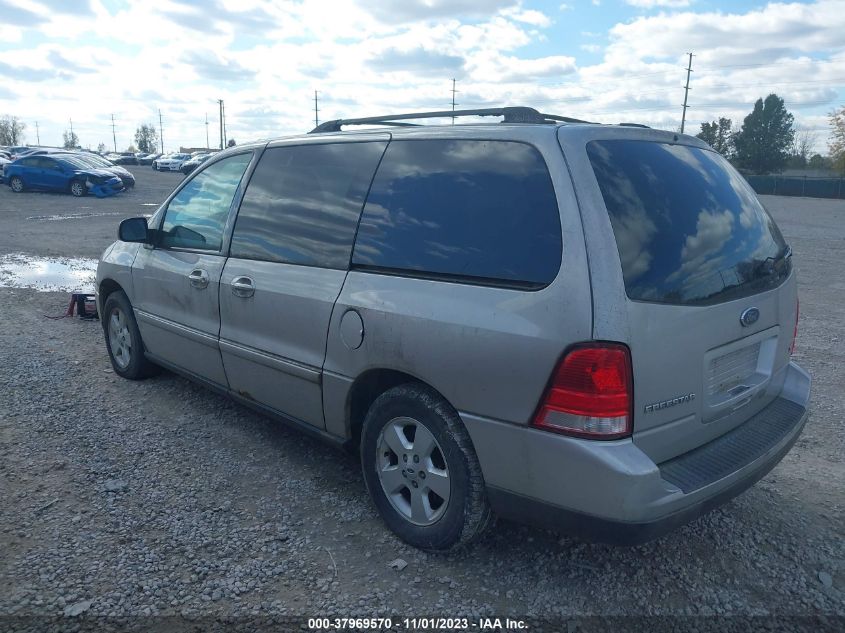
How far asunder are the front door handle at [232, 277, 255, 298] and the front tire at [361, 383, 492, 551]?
1.12 m

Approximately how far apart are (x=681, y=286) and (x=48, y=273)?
1059 centimetres

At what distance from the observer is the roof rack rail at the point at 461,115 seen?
3312 millimetres

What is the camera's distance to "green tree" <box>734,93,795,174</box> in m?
65.5

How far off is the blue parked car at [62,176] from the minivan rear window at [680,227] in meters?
26.9

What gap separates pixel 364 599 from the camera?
9.48 feet

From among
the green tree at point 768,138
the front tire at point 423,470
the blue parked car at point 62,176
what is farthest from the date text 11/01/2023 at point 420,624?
the green tree at point 768,138

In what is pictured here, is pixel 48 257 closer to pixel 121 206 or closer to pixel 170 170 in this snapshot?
pixel 121 206

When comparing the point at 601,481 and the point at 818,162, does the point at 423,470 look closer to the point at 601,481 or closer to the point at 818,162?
the point at 601,481

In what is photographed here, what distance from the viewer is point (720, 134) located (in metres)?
70.8

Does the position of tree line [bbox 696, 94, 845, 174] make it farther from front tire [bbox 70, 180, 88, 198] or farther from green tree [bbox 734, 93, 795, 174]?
front tire [bbox 70, 180, 88, 198]

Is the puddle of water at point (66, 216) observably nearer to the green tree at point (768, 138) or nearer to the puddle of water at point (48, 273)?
the puddle of water at point (48, 273)

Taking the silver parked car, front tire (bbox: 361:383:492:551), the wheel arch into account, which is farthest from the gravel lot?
the wheel arch

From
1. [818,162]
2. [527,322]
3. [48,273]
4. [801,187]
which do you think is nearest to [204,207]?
[527,322]

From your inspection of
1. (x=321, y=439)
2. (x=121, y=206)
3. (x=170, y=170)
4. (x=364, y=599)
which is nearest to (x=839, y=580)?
(x=364, y=599)
